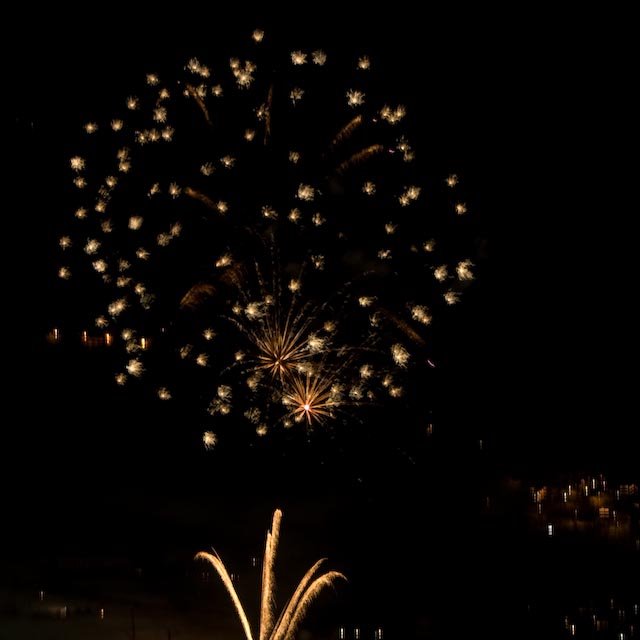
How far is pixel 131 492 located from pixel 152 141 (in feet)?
20.9

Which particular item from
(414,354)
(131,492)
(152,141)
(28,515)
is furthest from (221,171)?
(28,515)

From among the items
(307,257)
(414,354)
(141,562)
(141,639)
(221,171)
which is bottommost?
(141,639)

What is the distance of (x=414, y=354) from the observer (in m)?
12.0

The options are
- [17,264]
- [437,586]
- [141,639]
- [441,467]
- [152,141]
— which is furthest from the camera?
[437,586]

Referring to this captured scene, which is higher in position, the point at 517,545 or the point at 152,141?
the point at 152,141

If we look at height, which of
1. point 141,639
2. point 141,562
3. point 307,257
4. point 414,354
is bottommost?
point 141,639

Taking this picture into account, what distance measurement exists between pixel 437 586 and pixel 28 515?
6.60 meters

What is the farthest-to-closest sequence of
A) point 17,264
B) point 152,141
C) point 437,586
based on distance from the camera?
point 437,586
point 17,264
point 152,141

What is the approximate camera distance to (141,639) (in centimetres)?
1560

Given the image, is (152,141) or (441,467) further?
(441,467)

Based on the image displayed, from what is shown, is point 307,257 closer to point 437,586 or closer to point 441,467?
point 441,467

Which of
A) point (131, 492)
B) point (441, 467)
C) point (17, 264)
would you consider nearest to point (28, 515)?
point (131, 492)

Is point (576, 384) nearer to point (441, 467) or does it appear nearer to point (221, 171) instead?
point (441, 467)

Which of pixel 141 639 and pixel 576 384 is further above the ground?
pixel 576 384
